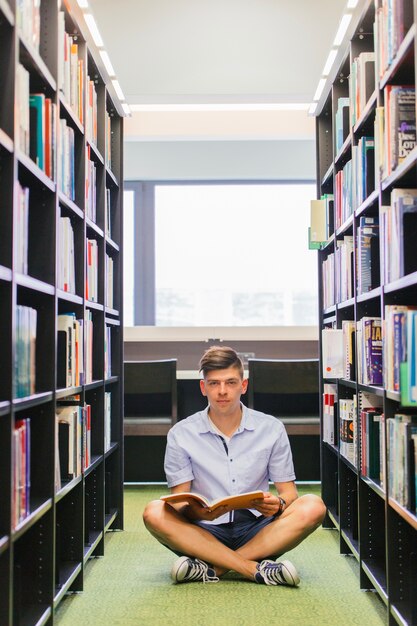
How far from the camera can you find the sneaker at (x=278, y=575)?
256 centimetres

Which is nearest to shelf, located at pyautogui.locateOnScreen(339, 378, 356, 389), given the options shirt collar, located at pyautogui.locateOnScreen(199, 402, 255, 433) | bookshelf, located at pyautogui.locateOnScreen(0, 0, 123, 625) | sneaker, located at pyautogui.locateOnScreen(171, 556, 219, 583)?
shirt collar, located at pyautogui.locateOnScreen(199, 402, 255, 433)

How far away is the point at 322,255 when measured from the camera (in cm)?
377

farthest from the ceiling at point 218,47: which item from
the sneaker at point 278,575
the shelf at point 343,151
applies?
the sneaker at point 278,575

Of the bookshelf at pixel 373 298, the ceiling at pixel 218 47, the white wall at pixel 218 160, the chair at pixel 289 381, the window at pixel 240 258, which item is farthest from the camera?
the window at pixel 240 258

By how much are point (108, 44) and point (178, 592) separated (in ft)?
10.5

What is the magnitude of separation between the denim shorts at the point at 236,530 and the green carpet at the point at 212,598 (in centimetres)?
14

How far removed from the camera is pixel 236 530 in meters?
2.78

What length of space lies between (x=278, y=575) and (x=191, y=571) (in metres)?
0.33

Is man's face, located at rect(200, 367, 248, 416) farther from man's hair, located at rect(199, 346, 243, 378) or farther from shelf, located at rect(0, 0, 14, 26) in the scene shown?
shelf, located at rect(0, 0, 14, 26)

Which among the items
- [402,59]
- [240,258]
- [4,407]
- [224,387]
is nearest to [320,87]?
[402,59]

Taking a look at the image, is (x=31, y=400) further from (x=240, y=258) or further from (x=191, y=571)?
(x=240, y=258)

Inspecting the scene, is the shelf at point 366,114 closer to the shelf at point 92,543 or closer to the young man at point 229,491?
the young man at point 229,491

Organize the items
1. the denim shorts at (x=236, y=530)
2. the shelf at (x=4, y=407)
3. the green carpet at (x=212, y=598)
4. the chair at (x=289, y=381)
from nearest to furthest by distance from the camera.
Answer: the shelf at (x=4, y=407) → the green carpet at (x=212, y=598) → the denim shorts at (x=236, y=530) → the chair at (x=289, y=381)

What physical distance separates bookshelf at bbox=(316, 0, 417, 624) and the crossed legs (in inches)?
8.5
